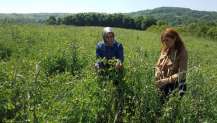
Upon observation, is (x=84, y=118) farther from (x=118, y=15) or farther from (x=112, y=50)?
(x=118, y=15)

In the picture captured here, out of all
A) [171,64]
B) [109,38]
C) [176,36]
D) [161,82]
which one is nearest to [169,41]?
[176,36]

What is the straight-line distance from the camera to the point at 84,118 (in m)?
5.24

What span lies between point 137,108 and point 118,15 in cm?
7291

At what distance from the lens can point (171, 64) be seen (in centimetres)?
613

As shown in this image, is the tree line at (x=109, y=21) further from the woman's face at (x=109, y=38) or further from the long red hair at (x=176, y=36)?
the long red hair at (x=176, y=36)

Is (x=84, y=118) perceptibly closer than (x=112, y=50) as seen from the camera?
Yes

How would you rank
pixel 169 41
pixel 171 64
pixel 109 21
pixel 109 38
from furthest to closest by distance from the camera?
1. pixel 109 21
2. pixel 109 38
3. pixel 171 64
4. pixel 169 41

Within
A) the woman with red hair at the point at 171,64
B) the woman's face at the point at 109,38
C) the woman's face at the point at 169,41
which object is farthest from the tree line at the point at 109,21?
the woman's face at the point at 169,41

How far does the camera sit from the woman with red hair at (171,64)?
5980 mm

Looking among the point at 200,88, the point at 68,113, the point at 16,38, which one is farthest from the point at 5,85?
the point at 16,38

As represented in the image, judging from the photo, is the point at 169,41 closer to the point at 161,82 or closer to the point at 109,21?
the point at 161,82

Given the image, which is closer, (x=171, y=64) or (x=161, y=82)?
(x=161, y=82)

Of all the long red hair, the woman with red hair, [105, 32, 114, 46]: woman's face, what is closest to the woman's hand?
the woman with red hair

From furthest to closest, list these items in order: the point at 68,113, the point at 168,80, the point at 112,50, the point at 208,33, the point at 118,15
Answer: the point at 118,15, the point at 208,33, the point at 112,50, the point at 168,80, the point at 68,113
